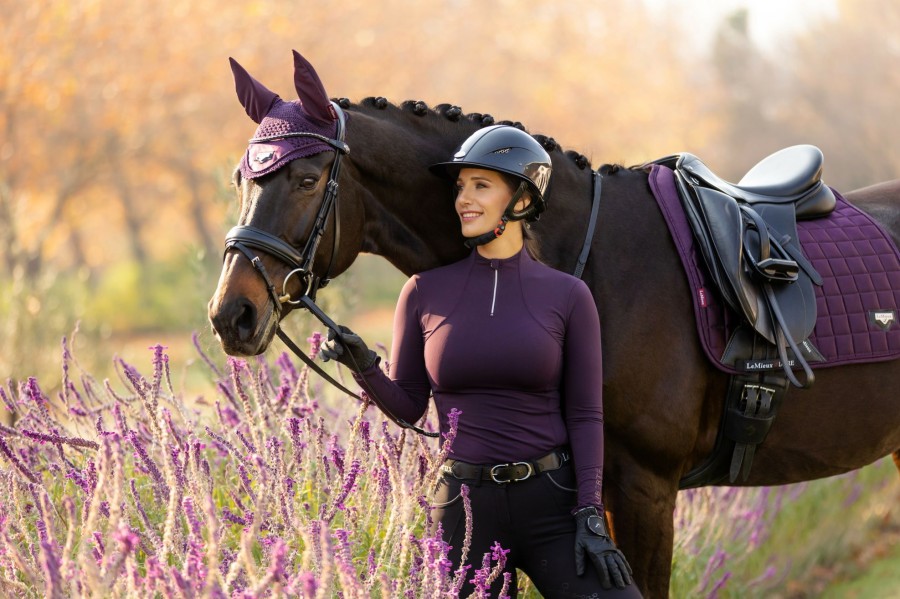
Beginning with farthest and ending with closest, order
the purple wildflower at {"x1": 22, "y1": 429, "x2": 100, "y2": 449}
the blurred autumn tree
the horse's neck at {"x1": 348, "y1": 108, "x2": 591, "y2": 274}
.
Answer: the blurred autumn tree, the horse's neck at {"x1": 348, "y1": 108, "x2": 591, "y2": 274}, the purple wildflower at {"x1": 22, "y1": 429, "x2": 100, "y2": 449}

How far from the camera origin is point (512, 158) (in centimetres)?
289

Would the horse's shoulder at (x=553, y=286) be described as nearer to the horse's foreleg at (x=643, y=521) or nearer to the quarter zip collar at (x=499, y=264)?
the quarter zip collar at (x=499, y=264)

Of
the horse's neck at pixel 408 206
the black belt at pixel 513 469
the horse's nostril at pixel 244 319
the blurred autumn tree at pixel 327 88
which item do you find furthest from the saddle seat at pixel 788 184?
the blurred autumn tree at pixel 327 88

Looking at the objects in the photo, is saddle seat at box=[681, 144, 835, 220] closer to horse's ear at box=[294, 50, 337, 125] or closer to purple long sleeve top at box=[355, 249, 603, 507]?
purple long sleeve top at box=[355, 249, 603, 507]

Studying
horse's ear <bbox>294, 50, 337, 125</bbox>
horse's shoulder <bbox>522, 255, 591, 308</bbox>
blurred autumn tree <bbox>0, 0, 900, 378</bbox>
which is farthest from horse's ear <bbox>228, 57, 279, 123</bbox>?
blurred autumn tree <bbox>0, 0, 900, 378</bbox>

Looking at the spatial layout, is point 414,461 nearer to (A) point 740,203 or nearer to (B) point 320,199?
(B) point 320,199

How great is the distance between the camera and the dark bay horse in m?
3.13

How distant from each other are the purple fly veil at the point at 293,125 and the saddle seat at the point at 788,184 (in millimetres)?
1417

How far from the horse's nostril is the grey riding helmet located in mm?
757

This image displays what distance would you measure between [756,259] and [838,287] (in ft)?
1.56

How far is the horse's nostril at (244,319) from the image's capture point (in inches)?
109

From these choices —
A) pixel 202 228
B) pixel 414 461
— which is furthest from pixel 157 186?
pixel 414 461

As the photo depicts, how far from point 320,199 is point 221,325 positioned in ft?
1.73

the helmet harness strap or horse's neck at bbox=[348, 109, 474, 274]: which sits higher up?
horse's neck at bbox=[348, 109, 474, 274]
